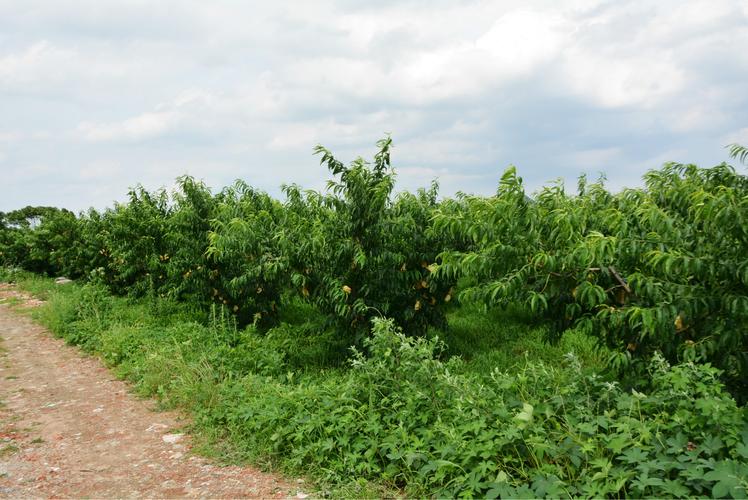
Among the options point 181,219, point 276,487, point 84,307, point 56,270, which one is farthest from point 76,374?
point 56,270

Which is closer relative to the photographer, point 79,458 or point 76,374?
point 79,458

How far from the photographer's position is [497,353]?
8.54m

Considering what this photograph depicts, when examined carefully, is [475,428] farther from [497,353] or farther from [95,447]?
[497,353]

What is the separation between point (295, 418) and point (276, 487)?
2.23 feet

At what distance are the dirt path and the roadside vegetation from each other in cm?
30

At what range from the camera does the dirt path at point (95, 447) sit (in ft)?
15.7

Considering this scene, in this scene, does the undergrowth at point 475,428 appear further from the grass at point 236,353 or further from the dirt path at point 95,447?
the dirt path at point 95,447

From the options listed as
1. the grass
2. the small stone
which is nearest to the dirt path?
the small stone

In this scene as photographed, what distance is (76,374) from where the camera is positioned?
8766 mm

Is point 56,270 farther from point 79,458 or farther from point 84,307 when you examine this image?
point 79,458

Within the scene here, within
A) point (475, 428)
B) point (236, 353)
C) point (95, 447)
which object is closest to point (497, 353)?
point (236, 353)

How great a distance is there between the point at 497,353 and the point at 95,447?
5381 mm

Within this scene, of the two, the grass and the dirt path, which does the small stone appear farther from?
the grass

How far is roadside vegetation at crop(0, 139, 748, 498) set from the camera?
3988mm
